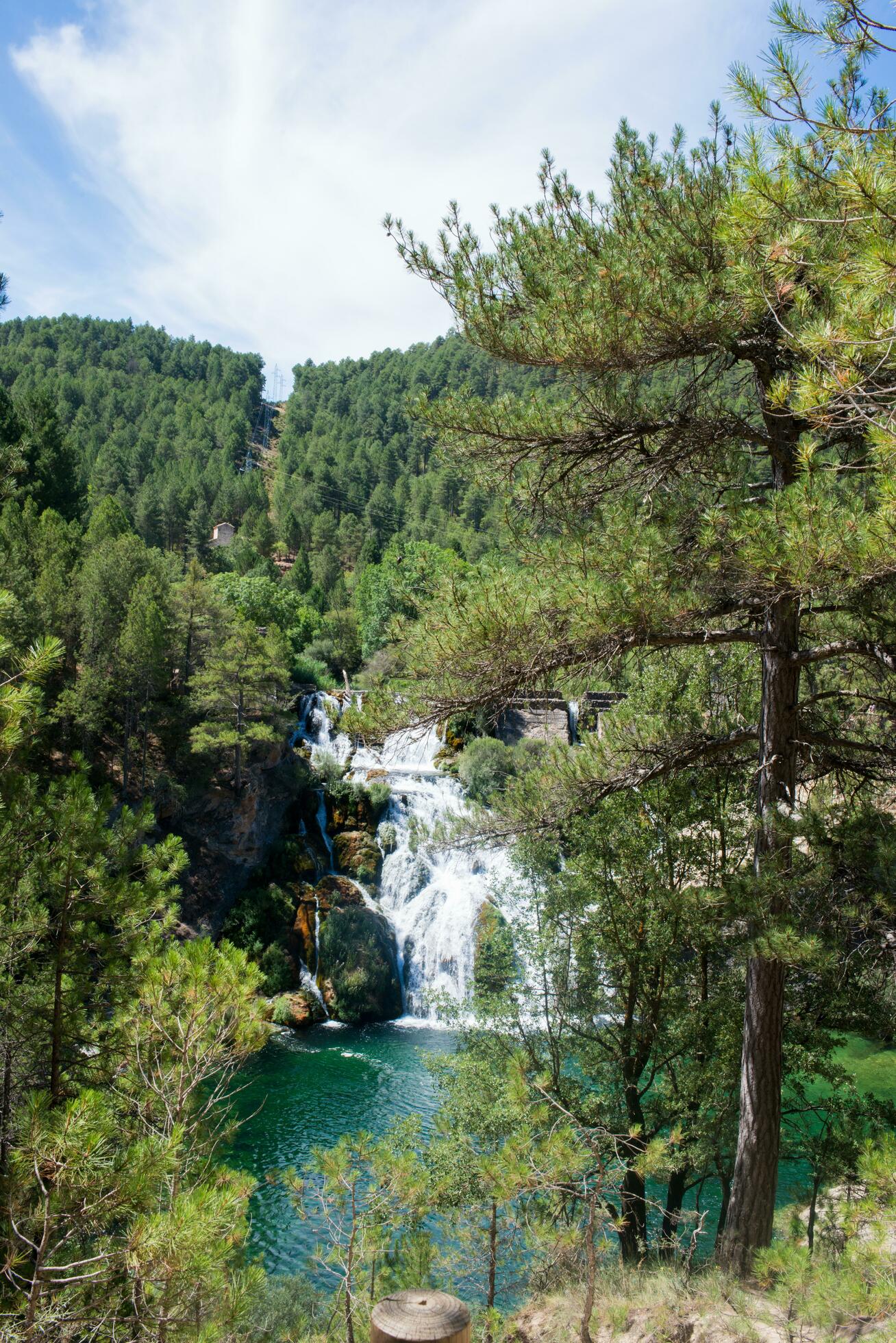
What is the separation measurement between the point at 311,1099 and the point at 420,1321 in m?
14.4

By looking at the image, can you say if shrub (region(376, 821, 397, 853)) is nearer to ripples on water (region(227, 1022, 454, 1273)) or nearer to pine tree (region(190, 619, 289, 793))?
pine tree (region(190, 619, 289, 793))

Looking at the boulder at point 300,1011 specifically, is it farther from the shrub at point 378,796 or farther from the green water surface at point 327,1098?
the shrub at point 378,796

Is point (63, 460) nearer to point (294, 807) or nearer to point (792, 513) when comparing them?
point (294, 807)

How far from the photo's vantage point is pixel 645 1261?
7469 mm

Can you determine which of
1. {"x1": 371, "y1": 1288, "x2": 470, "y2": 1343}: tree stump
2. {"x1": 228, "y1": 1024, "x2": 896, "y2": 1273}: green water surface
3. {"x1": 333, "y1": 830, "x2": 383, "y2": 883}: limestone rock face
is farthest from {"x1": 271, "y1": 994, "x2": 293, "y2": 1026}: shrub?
{"x1": 371, "y1": 1288, "x2": 470, "y2": 1343}: tree stump

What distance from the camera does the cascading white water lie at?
2102 cm

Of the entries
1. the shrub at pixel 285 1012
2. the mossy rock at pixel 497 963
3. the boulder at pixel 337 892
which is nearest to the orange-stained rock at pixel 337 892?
the boulder at pixel 337 892

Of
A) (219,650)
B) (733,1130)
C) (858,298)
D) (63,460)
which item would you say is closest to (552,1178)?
(733,1130)

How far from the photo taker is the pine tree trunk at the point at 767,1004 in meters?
5.48

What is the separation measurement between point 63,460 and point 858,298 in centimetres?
4130

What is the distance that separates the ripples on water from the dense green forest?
3.95m

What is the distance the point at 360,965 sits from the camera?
20781mm

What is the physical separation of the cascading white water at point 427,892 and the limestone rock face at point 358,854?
265 millimetres

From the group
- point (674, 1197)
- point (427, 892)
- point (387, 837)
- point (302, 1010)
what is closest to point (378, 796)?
point (387, 837)
